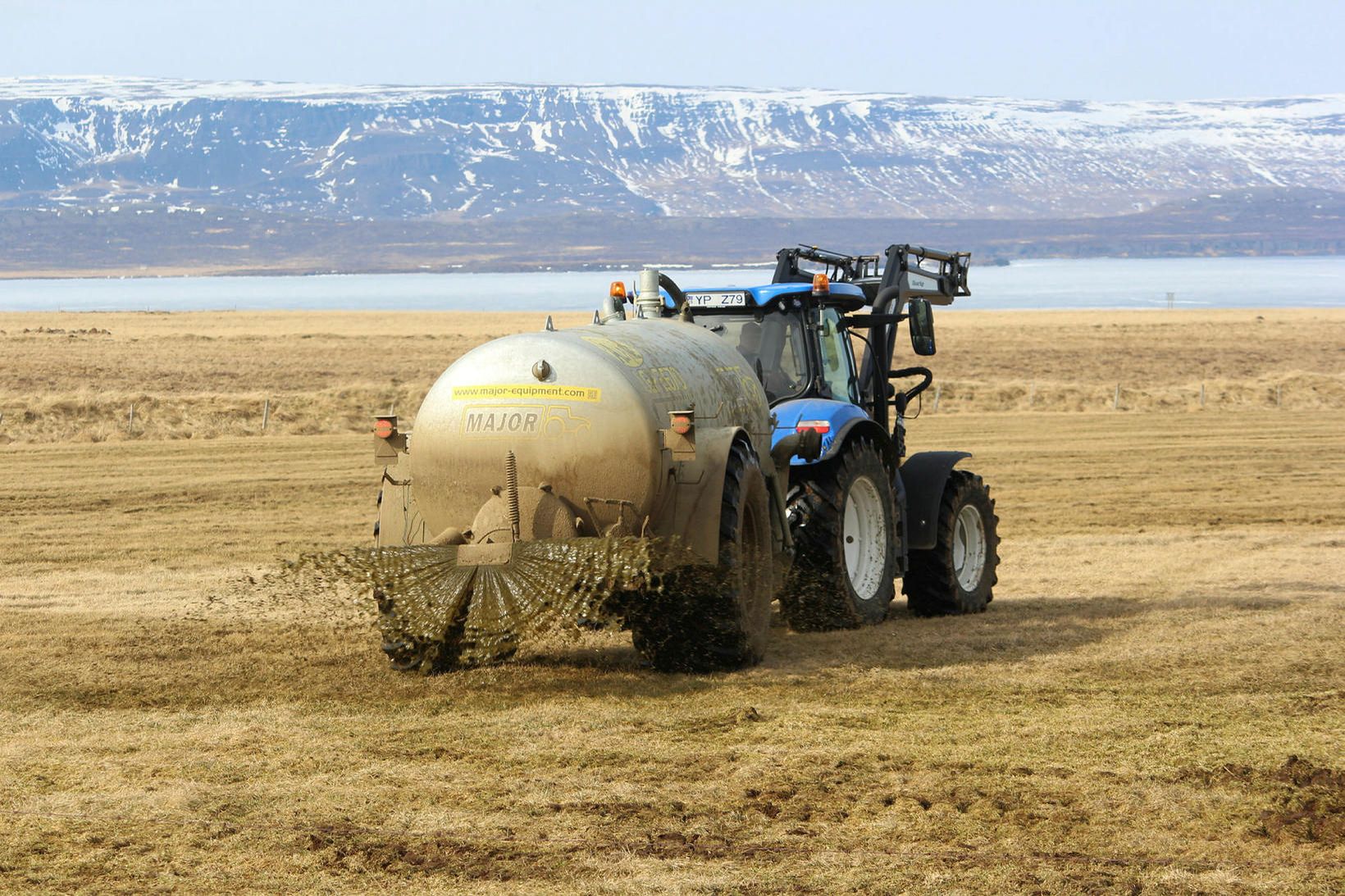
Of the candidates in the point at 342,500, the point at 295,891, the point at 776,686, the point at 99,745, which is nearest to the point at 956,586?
the point at 776,686

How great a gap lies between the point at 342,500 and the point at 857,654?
12.7m

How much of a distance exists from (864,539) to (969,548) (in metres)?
1.93

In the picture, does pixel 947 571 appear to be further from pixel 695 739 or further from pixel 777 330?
pixel 695 739

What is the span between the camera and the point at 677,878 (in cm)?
696

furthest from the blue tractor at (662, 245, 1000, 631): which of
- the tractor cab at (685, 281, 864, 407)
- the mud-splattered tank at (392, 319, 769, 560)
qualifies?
the mud-splattered tank at (392, 319, 769, 560)

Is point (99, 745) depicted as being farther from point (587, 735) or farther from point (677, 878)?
point (677, 878)

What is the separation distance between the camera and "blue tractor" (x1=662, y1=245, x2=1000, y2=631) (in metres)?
12.4

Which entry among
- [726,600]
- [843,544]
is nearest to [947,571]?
[843,544]

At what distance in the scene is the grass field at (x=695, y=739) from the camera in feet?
23.7

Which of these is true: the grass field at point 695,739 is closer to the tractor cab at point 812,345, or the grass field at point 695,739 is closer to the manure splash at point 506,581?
the manure splash at point 506,581

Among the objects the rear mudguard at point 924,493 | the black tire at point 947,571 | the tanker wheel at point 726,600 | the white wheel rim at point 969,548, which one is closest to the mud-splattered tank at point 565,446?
the tanker wheel at point 726,600

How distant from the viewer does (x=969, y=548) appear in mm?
14828

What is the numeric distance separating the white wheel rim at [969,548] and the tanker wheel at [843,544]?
52.6 inches

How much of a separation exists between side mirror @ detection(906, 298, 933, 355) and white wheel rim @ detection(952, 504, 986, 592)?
1748mm
